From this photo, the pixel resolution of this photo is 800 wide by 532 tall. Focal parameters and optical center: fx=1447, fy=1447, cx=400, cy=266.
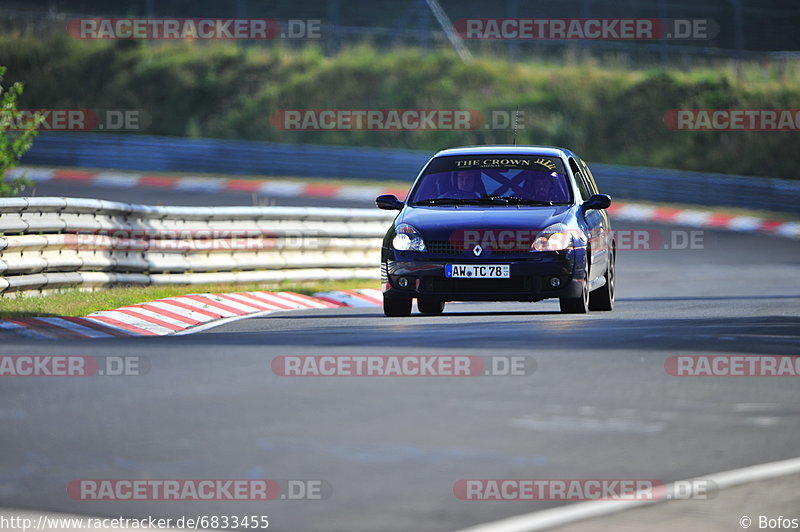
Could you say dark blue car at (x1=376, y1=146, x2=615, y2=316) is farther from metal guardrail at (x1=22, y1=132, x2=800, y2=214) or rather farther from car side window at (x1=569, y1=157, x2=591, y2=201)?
metal guardrail at (x1=22, y1=132, x2=800, y2=214)

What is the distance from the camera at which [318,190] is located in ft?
110

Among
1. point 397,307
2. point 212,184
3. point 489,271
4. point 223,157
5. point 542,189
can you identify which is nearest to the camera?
point 489,271

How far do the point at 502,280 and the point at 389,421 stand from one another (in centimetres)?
575

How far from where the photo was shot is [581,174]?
A: 1490cm

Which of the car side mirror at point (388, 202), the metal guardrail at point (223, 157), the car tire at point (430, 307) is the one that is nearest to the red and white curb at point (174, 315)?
the car tire at point (430, 307)

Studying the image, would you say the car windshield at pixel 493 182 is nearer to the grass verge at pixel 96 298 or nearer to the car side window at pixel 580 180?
the car side window at pixel 580 180

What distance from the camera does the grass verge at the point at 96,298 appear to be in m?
13.1

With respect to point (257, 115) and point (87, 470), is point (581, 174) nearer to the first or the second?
point (87, 470)

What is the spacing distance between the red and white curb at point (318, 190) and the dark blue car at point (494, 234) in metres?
16.3

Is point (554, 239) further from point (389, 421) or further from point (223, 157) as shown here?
point (223, 157)

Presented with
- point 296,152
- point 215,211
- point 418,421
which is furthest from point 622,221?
point 418,421

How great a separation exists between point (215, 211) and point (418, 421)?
10.3 m

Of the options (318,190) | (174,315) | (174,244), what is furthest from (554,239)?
(318,190)

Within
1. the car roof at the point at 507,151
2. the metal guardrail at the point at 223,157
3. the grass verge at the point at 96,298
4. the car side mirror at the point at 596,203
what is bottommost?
the grass verge at the point at 96,298
